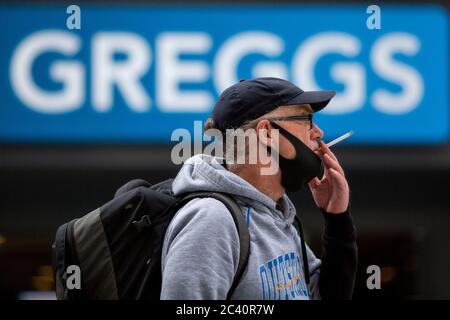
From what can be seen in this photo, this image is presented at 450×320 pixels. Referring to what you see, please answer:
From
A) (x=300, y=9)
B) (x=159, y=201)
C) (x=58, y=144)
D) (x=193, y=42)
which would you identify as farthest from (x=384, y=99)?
(x=159, y=201)

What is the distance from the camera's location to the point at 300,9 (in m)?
7.71

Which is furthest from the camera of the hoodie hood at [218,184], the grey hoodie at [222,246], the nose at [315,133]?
the nose at [315,133]

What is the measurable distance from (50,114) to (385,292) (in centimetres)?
374

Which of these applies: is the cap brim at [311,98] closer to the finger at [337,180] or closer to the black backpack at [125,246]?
the finger at [337,180]

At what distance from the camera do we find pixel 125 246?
240 centimetres

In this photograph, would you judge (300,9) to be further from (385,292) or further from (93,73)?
(385,292)

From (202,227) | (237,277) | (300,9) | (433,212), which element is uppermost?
(300,9)

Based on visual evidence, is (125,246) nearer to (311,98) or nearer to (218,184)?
(218,184)

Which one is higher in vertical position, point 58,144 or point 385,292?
point 58,144

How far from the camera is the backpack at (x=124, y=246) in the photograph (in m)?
2.38

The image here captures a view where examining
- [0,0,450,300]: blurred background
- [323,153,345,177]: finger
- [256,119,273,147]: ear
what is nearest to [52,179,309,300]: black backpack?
[256,119,273,147]: ear

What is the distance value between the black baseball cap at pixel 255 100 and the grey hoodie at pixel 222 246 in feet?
0.52

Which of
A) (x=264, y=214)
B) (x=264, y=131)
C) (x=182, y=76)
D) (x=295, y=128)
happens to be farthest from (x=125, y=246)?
(x=182, y=76)

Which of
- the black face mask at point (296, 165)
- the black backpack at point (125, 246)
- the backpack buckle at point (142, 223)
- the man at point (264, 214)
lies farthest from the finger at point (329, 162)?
the backpack buckle at point (142, 223)
